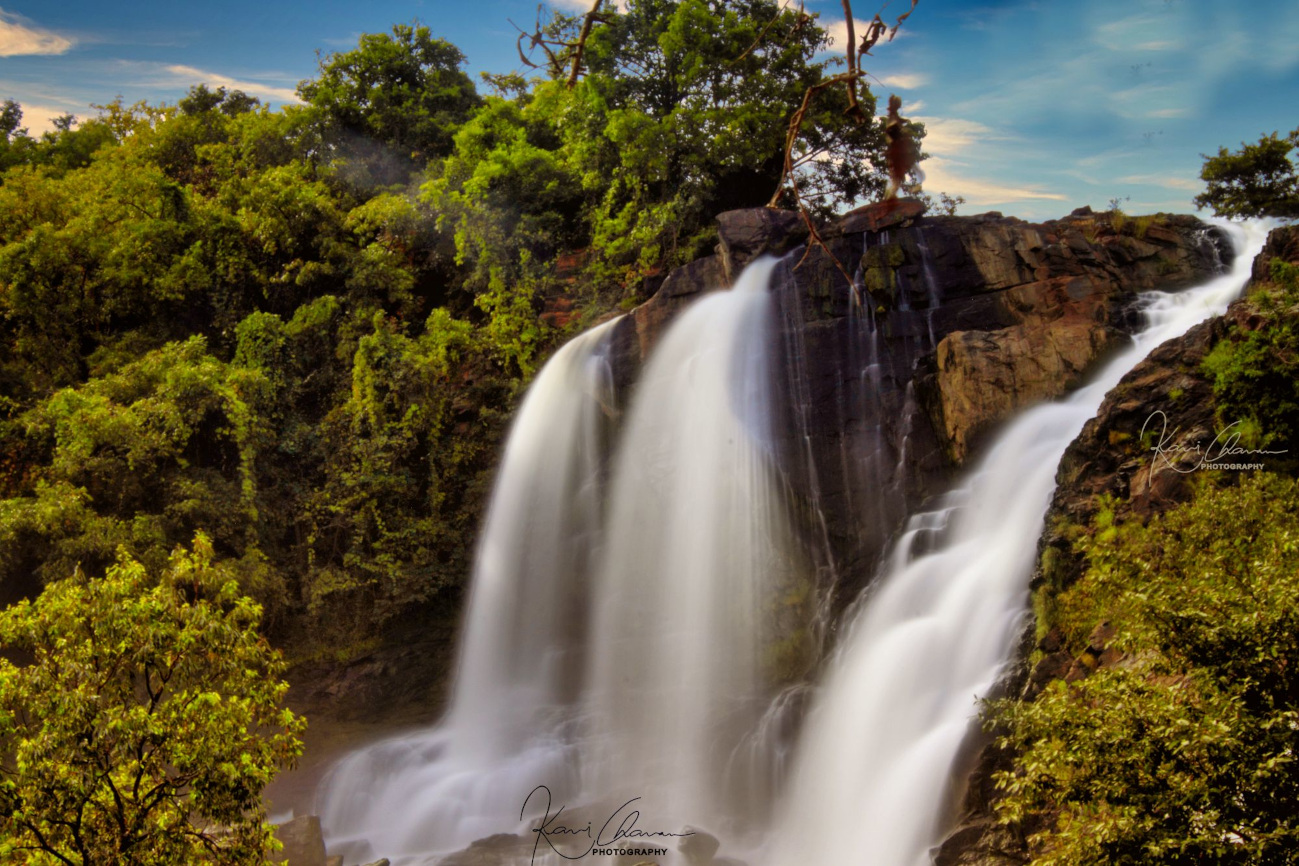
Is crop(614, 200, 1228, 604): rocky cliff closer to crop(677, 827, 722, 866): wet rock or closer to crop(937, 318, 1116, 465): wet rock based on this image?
crop(937, 318, 1116, 465): wet rock

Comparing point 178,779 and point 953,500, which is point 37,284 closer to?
point 178,779

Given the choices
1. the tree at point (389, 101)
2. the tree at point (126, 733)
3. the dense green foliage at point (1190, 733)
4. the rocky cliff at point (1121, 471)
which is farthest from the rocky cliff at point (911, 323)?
the tree at point (389, 101)

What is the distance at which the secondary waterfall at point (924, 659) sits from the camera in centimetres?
977

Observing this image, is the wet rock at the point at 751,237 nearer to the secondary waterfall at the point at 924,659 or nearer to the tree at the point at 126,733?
the secondary waterfall at the point at 924,659

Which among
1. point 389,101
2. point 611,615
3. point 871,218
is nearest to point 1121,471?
point 871,218

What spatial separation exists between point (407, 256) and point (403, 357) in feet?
17.5

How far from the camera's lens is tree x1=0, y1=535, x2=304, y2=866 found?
5.93 metres

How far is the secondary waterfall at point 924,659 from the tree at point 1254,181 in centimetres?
597

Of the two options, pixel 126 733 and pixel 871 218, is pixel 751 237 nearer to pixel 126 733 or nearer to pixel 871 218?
pixel 871 218

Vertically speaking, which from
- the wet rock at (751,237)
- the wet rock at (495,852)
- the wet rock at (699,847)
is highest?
the wet rock at (751,237)

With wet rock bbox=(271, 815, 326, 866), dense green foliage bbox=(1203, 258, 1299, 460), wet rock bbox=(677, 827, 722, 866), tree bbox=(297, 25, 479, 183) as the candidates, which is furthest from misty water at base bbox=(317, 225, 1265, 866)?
tree bbox=(297, 25, 479, 183)

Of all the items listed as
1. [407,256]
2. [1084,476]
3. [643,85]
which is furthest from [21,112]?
[1084,476]

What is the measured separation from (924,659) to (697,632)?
17.6 feet

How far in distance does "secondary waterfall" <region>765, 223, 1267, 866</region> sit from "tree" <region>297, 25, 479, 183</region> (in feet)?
65.4
